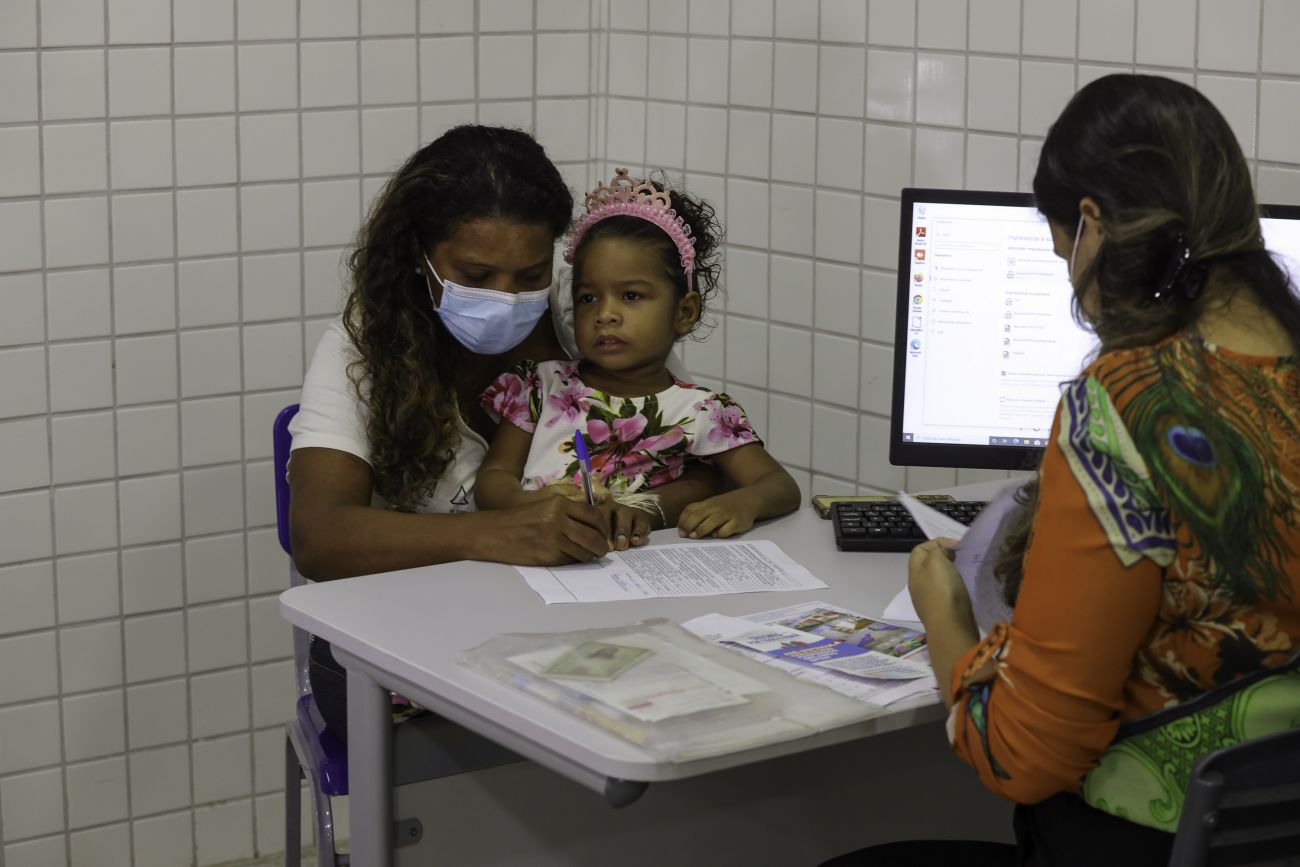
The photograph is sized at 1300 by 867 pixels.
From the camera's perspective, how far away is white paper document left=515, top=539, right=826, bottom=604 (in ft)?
6.02

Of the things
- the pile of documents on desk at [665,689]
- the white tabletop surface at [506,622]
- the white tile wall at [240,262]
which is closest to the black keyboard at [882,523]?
the white tabletop surface at [506,622]

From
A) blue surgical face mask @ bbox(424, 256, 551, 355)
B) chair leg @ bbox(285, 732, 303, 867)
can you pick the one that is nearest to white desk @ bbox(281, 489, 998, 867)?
blue surgical face mask @ bbox(424, 256, 551, 355)

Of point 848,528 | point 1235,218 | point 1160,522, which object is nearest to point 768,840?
point 848,528

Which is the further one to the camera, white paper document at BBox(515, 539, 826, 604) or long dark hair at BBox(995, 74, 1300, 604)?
white paper document at BBox(515, 539, 826, 604)

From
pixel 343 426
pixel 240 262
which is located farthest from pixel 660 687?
pixel 240 262

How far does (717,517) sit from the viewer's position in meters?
2.10

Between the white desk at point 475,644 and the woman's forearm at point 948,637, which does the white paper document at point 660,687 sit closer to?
the white desk at point 475,644

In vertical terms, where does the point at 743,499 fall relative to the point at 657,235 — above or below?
below

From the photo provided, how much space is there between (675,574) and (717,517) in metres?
0.21

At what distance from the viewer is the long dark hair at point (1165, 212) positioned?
1310 mm

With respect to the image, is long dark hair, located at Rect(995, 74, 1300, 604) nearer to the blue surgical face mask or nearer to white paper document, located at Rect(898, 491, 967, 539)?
white paper document, located at Rect(898, 491, 967, 539)

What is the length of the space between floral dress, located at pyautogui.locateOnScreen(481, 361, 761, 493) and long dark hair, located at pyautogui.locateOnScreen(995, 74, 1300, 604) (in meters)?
0.98

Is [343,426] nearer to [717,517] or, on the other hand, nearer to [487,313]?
[487,313]

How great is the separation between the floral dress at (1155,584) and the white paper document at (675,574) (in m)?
0.56
